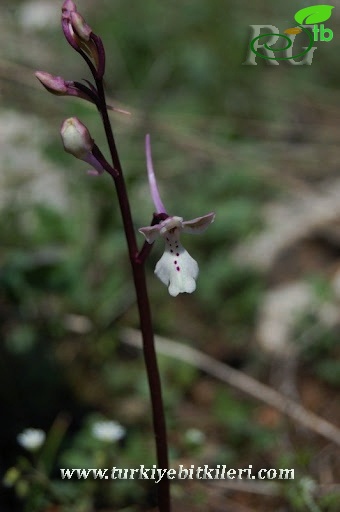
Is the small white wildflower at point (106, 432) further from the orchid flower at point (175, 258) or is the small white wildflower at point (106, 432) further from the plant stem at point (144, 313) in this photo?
the orchid flower at point (175, 258)

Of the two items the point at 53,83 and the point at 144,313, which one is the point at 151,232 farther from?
the point at 53,83

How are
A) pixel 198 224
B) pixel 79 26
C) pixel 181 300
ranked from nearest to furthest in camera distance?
pixel 79 26, pixel 198 224, pixel 181 300

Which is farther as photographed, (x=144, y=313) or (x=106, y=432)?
(x=106, y=432)

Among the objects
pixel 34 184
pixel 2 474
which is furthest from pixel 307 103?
pixel 2 474

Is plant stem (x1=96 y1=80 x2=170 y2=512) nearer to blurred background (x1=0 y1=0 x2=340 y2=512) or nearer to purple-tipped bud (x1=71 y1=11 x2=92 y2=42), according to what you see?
purple-tipped bud (x1=71 y1=11 x2=92 y2=42)

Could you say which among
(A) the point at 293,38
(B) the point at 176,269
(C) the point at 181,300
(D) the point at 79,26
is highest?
(A) the point at 293,38

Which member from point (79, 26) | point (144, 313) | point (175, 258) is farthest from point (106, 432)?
point (79, 26)
